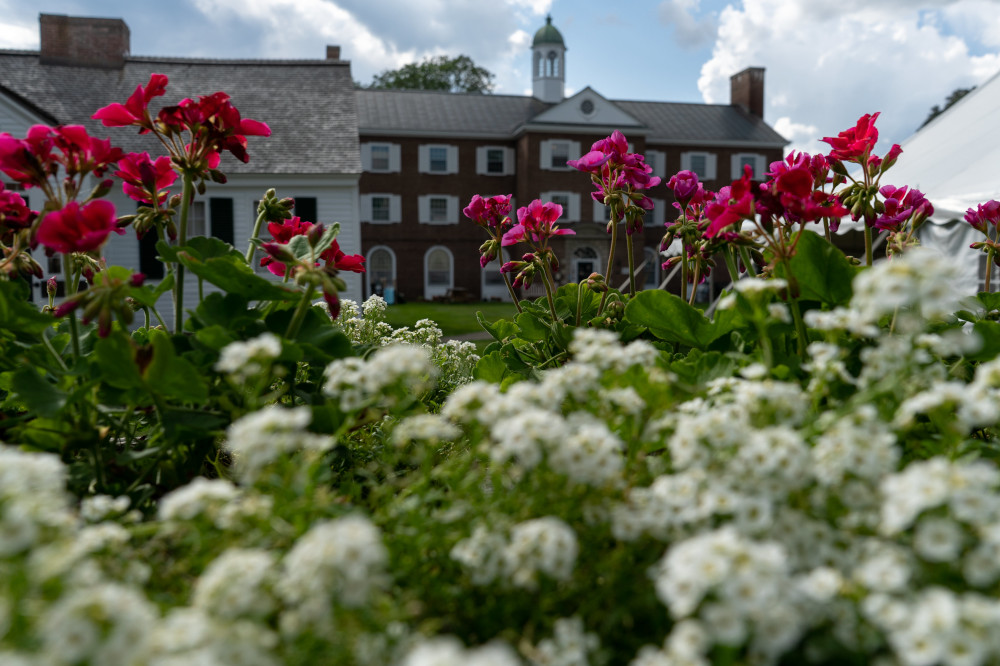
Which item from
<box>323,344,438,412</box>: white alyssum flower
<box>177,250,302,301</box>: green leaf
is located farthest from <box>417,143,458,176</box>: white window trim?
<box>323,344,438,412</box>: white alyssum flower

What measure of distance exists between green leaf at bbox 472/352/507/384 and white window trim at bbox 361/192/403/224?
24.8 metres

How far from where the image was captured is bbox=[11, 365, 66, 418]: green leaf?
1.17m

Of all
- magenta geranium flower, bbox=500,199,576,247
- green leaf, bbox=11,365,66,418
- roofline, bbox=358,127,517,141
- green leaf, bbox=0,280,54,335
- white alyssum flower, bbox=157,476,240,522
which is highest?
roofline, bbox=358,127,517,141

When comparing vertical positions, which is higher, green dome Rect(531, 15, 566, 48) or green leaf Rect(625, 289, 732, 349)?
green dome Rect(531, 15, 566, 48)

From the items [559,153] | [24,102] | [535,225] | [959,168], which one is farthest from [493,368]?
[559,153]

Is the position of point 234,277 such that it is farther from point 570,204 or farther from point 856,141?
point 570,204

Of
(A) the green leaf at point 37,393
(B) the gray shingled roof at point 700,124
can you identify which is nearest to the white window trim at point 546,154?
(B) the gray shingled roof at point 700,124

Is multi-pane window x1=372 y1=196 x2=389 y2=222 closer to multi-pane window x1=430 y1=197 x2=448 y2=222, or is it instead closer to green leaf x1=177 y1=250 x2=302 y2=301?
multi-pane window x1=430 y1=197 x2=448 y2=222


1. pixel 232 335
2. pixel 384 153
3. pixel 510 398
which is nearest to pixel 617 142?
pixel 232 335

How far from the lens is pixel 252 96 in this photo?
16969 millimetres

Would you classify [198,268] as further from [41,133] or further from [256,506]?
[256,506]

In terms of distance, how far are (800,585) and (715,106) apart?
102 ft

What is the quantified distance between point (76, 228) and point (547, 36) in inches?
1193

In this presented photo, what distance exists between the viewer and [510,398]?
0.87m
